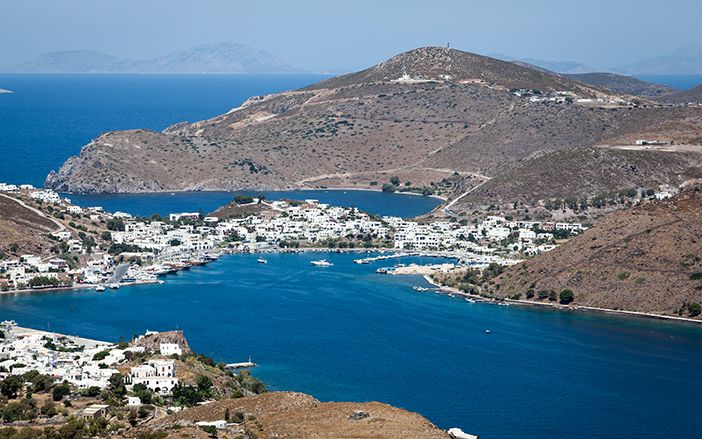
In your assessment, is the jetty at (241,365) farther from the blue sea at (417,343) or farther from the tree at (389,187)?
the tree at (389,187)

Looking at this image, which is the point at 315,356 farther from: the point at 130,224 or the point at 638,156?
the point at 638,156

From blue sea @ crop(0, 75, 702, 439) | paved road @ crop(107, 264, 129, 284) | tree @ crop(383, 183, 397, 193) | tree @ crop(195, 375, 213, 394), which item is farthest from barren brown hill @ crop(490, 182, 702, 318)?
tree @ crop(383, 183, 397, 193)

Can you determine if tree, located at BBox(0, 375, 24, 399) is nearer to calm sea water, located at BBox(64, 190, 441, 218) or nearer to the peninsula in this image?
the peninsula

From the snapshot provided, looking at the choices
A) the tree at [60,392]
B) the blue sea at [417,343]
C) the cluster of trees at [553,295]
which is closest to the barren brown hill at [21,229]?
the blue sea at [417,343]

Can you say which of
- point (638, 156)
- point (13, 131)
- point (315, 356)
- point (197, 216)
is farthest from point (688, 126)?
point (13, 131)

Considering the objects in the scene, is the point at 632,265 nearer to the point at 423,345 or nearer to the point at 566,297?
the point at 566,297
